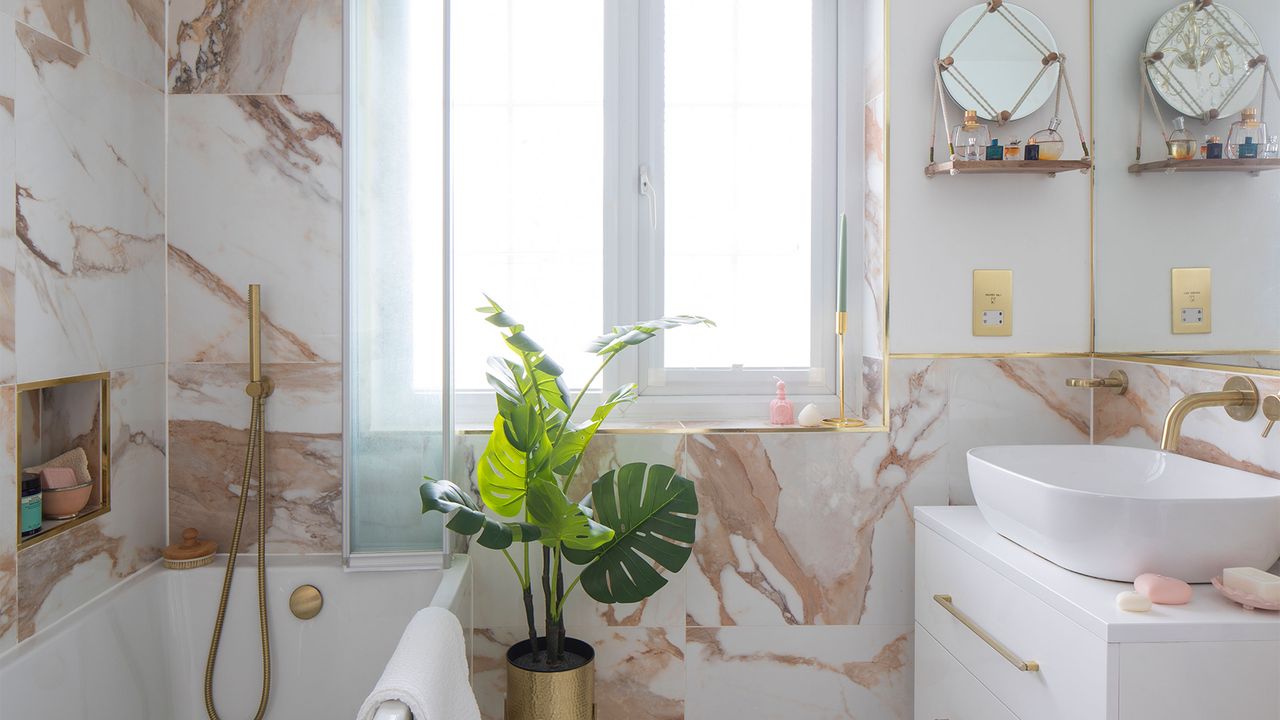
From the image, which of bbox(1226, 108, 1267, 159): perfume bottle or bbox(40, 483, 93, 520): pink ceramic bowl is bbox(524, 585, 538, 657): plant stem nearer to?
bbox(40, 483, 93, 520): pink ceramic bowl

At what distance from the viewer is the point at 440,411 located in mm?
1691

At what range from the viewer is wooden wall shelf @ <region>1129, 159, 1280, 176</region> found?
1.43 metres

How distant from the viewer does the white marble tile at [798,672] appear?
1.95 metres

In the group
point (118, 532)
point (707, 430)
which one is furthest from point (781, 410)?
point (118, 532)

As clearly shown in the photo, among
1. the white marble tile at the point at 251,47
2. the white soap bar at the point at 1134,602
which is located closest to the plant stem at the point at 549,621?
the white soap bar at the point at 1134,602

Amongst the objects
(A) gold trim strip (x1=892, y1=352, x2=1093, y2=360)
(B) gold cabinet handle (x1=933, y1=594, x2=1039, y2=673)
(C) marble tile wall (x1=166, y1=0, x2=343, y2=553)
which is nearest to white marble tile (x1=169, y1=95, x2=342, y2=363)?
(C) marble tile wall (x1=166, y1=0, x2=343, y2=553)

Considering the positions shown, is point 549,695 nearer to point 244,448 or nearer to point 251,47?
point 244,448

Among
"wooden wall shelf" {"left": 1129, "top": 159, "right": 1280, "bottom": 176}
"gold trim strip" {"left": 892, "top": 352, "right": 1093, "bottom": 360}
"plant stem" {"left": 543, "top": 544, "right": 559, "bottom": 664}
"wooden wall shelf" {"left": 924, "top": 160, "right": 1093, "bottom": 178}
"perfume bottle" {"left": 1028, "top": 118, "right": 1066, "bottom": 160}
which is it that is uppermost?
"perfume bottle" {"left": 1028, "top": 118, "right": 1066, "bottom": 160}

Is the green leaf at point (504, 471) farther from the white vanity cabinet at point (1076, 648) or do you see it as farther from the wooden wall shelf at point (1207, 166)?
the wooden wall shelf at point (1207, 166)

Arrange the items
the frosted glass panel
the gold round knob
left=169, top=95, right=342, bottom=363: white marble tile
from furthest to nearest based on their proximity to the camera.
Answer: left=169, top=95, right=342, bottom=363: white marble tile
the gold round knob
the frosted glass panel

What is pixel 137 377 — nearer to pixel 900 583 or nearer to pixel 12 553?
pixel 12 553

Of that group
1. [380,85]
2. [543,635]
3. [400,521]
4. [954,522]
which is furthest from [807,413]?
[380,85]

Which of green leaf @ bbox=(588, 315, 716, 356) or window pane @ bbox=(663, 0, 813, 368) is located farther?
window pane @ bbox=(663, 0, 813, 368)

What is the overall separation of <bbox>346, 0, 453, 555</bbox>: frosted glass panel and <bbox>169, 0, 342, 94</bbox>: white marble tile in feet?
0.97
